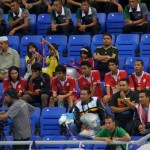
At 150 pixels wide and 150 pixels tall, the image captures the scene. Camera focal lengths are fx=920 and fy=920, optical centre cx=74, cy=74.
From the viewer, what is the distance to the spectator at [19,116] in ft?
49.3

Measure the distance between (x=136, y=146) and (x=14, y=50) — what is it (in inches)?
163

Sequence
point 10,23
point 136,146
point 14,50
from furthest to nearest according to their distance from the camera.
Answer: point 10,23, point 14,50, point 136,146

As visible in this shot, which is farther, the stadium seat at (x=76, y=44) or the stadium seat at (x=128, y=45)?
the stadium seat at (x=76, y=44)

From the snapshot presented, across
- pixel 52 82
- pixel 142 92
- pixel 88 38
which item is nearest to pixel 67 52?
pixel 88 38

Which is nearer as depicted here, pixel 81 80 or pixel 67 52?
pixel 81 80

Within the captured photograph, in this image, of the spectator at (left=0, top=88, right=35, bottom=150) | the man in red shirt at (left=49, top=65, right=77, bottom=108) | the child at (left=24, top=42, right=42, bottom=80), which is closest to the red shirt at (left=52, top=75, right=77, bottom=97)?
the man in red shirt at (left=49, top=65, right=77, bottom=108)

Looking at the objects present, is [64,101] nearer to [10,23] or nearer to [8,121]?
[8,121]

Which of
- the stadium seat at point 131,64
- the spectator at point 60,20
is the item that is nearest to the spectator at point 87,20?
the spectator at point 60,20

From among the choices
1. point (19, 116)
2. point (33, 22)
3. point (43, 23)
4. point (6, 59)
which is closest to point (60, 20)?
point (43, 23)

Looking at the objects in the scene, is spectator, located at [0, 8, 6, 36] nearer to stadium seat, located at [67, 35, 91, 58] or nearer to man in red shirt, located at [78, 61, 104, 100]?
stadium seat, located at [67, 35, 91, 58]

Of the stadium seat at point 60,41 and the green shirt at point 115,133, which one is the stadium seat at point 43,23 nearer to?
the stadium seat at point 60,41

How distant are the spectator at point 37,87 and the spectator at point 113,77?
3.54 ft

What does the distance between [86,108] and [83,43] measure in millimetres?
2710

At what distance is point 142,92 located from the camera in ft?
49.5
